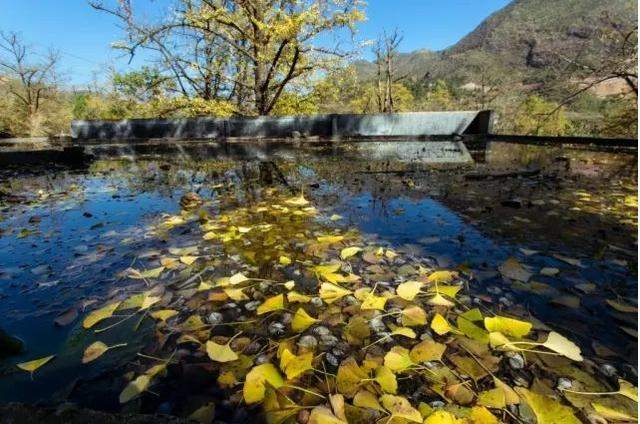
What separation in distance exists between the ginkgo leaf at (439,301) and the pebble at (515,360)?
31 cm

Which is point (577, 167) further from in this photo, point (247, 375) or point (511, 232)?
point (247, 375)

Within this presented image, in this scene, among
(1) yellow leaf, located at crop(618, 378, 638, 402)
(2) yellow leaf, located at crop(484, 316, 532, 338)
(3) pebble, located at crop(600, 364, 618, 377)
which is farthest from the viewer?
(2) yellow leaf, located at crop(484, 316, 532, 338)

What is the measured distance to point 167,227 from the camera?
8.18 ft

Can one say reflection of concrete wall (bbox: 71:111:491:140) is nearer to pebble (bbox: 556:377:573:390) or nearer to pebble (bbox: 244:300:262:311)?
pebble (bbox: 244:300:262:311)

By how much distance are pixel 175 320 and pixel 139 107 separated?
53.1 ft

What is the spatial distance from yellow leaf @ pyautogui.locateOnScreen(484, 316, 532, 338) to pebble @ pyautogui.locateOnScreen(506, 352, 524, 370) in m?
0.08

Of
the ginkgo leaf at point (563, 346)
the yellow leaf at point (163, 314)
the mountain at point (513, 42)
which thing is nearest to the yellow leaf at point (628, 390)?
the ginkgo leaf at point (563, 346)

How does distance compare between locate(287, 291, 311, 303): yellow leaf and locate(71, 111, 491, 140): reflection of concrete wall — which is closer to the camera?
locate(287, 291, 311, 303): yellow leaf

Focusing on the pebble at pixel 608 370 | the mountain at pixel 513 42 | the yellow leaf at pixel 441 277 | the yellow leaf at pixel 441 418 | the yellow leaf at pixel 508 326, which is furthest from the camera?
the mountain at pixel 513 42

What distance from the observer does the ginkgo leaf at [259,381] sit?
3.28 feet

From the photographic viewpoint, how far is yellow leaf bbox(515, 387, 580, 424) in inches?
35.7

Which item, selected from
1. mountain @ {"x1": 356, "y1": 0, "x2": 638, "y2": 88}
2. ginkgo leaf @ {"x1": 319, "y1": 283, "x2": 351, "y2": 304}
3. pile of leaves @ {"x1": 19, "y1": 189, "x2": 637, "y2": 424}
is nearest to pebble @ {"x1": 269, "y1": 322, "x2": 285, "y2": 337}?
pile of leaves @ {"x1": 19, "y1": 189, "x2": 637, "y2": 424}

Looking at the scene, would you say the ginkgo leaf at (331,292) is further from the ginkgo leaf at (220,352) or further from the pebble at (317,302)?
the ginkgo leaf at (220,352)

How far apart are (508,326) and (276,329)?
85 cm
